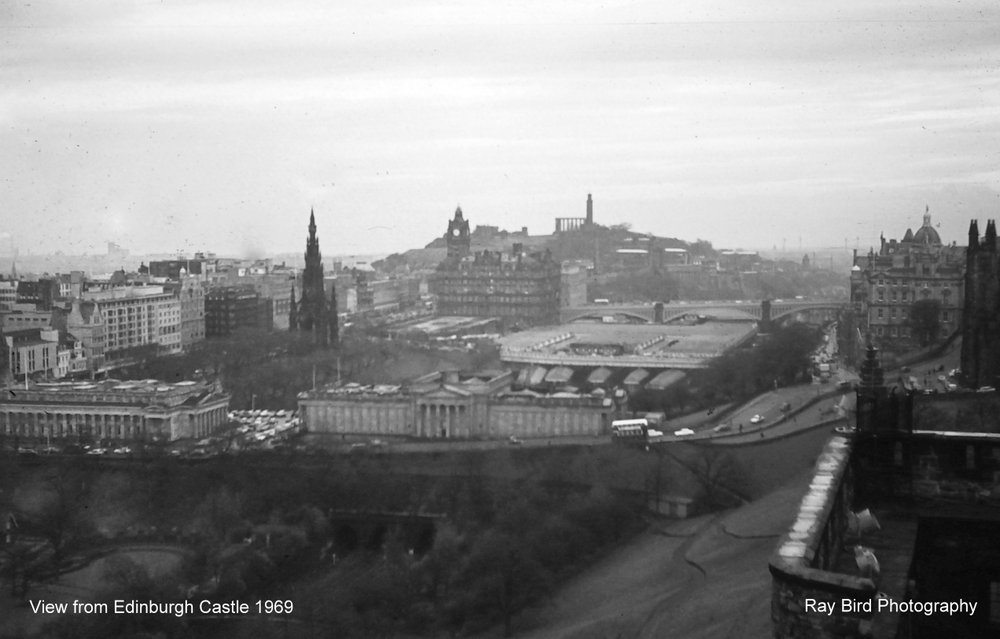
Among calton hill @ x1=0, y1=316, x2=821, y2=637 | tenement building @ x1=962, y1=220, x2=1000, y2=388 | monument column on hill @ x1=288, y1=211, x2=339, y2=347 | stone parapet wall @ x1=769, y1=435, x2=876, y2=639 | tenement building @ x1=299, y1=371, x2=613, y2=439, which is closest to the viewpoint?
stone parapet wall @ x1=769, y1=435, x2=876, y2=639

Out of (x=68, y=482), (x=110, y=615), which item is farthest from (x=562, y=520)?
(x=68, y=482)

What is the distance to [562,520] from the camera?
713 centimetres

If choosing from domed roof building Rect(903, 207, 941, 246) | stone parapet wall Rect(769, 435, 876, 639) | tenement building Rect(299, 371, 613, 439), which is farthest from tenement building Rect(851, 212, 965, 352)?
stone parapet wall Rect(769, 435, 876, 639)

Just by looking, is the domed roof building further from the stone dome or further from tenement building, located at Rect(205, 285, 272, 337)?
tenement building, located at Rect(205, 285, 272, 337)

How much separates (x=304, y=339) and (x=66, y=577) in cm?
728

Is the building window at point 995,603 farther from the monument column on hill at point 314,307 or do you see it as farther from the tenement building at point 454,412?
the monument column on hill at point 314,307

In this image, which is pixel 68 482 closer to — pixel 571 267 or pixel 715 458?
pixel 715 458

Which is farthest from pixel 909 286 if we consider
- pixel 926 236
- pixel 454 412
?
pixel 454 412

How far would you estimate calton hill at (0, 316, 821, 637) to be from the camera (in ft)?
19.3

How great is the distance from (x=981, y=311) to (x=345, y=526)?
17.7 feet

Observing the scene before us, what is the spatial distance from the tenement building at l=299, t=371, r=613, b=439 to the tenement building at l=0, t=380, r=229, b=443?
1.04 metres

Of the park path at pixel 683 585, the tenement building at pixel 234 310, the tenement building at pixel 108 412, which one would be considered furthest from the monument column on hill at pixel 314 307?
the park path at pixel 683 585

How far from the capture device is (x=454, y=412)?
33.8 feet

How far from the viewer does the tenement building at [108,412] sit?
9297mm
